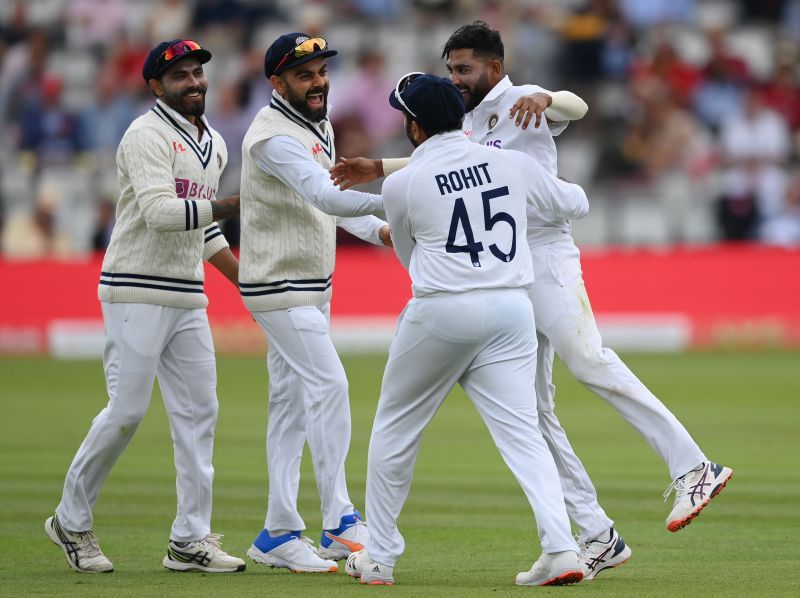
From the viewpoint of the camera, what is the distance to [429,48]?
26938mm

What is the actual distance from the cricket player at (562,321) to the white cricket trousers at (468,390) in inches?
24.4

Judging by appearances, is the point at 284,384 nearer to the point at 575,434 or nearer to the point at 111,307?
the point at 111,307

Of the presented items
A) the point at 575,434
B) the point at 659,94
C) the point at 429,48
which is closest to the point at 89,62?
the point at 429,48

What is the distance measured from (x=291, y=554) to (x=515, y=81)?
757 inches

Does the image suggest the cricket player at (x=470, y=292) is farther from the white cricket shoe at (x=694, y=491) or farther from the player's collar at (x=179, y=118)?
the player's collar at (x=179, y=118)

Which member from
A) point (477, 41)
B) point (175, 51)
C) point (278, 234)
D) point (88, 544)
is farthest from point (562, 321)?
point (88, 544)

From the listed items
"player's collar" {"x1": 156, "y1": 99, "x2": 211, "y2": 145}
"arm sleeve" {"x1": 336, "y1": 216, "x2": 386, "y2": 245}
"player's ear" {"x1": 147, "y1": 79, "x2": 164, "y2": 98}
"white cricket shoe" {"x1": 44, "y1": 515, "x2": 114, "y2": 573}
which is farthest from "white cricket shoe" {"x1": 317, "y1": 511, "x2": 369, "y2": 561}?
"player's ear" {"x1": 147, "y1": 79, "x2": 164, "y2": 98}

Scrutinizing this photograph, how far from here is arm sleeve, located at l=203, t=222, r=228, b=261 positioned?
29.3 ft

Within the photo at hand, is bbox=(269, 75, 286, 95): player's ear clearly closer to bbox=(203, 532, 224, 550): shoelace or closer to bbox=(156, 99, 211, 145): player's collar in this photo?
bbox=(156, 99, 211, 145): player's collar

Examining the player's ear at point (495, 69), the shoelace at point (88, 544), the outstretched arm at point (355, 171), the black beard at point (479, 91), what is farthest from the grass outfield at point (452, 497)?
the player's ear at point (495, 69)

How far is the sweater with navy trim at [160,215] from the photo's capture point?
8.09m

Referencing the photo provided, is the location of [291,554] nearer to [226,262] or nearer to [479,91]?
[226,262]

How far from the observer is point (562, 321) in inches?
307

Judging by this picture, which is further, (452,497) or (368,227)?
(452,497)
